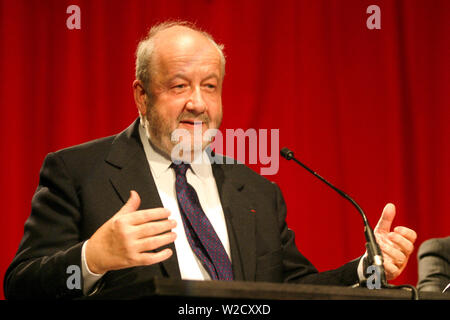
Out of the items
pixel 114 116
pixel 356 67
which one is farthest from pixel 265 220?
pixel 356 67

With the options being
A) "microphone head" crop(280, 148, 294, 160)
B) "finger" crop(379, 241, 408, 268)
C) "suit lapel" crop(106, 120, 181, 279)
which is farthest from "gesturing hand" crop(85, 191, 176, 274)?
"finger" crop(379, 241, 408, 268)

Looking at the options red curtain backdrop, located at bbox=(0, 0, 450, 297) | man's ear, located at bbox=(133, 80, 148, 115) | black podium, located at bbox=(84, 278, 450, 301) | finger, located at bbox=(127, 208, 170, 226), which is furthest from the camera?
red curtain backdrop, located at bbox=(0, 0, 450, 297)

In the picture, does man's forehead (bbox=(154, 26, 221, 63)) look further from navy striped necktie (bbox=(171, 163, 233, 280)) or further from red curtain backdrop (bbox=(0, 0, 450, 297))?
red curtain backdrop (bbox=(0, 0, 450, 297))

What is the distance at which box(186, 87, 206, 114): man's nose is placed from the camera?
6.49 feet

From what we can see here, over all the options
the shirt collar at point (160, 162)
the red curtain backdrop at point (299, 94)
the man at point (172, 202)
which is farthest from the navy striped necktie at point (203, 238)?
the red curtain backdrop at point (299, 94)

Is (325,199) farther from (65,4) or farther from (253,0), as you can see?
(65,4)

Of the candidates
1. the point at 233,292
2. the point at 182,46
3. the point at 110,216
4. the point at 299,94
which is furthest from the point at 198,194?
the point at 299,94

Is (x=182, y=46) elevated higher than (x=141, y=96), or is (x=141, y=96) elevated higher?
(x=182, y=46)

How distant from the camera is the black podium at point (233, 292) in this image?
1047mm

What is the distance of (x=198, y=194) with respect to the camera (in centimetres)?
201

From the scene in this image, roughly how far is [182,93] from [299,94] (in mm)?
1372

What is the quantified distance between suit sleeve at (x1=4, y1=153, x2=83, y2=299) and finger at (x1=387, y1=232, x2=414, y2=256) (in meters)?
0.83

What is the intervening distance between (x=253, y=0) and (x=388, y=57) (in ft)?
2.75

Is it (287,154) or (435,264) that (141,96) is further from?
(435,264)
